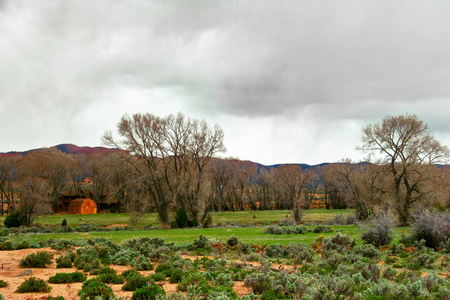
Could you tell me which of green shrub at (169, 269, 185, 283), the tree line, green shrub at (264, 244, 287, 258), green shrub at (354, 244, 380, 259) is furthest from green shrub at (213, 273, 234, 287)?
the tree line

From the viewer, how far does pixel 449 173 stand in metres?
35.2

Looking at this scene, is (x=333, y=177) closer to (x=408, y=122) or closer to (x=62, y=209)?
(x=408, y=122)

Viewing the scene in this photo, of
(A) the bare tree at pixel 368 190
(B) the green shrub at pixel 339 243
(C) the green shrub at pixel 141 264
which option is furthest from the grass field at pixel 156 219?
(C) the green shrub at pixel 141 264

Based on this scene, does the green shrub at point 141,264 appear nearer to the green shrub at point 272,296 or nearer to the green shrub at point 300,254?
the green shrub at point 300,254

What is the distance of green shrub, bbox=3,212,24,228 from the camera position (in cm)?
3531

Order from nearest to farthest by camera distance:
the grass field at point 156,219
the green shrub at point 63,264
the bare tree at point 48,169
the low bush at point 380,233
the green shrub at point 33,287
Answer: the green shrub at point 33,287 < the green shrub at point 63,264 < the low bush at point 380,233 < the grass field at point 156,219 < the bare tree at point 48,169

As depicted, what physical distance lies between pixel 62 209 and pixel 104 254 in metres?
77.2

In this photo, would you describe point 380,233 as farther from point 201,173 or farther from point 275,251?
point 201,173

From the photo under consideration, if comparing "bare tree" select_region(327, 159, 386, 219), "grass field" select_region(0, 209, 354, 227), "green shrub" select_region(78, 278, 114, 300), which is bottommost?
"grass field" select_region(0, 209, 354, 227)

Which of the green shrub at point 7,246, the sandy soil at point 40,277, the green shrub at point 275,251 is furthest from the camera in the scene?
the green shrub at point 7,246

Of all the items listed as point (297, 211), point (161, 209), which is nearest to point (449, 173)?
point (297, 211)

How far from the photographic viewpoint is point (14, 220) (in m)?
35.5

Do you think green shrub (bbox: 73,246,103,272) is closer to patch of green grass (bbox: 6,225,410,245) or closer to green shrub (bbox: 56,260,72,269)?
green shrub (bbox: 56,260,72,269)

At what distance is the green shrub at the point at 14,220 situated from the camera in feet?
116
